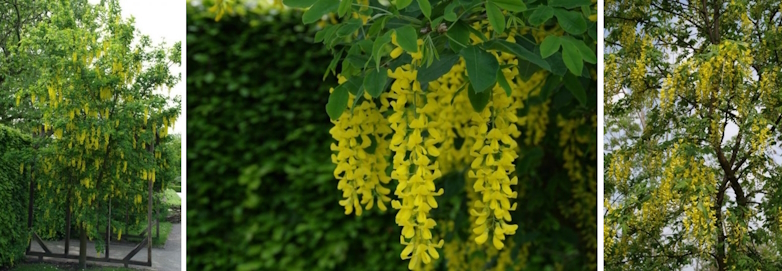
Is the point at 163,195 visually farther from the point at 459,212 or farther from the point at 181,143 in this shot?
the point at 459,212

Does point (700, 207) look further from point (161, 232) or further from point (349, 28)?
point (161, 232)

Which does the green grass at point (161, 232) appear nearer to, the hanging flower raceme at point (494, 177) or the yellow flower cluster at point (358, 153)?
the yellow flower cluster at point (358, 153)

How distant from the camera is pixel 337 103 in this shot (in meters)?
1.11

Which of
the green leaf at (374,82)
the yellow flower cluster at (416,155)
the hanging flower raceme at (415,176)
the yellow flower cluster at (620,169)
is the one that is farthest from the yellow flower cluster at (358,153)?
the yellow flower cluster at (620,169)

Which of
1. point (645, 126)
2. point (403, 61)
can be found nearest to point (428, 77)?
point (403, 61)

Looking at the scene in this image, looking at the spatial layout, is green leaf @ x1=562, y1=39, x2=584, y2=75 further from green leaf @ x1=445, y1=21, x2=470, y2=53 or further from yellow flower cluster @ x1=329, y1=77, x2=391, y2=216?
yellow flower cluster @ x1=329, y1=77, x2=391, y2=216

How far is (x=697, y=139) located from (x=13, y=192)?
2.04 meters

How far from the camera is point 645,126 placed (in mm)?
1782

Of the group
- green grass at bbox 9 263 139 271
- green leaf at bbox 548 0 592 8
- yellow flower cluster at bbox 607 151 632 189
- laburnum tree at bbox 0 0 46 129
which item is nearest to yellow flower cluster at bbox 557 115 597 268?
yellow flower cluster at bbox 607 151 632 189

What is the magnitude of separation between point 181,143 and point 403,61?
1.20 m

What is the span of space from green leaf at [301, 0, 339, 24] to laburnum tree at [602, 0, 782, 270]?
3.44ft

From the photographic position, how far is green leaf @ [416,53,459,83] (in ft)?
3.32

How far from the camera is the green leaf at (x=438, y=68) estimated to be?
101cm

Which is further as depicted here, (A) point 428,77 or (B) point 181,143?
(B) point 181,143
